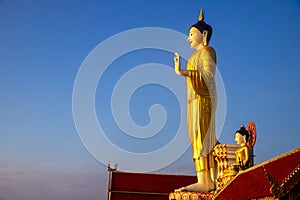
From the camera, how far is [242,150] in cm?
1100

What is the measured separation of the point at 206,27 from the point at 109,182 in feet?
20.4

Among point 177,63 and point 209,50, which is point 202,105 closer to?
point 177,63

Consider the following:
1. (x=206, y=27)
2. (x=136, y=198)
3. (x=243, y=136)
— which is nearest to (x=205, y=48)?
(x=206, y=27)

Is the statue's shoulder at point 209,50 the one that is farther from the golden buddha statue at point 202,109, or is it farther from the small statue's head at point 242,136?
the small statue's head at point 242,136

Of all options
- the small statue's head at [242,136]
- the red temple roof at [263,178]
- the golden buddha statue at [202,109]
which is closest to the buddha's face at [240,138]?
the small statue's head at [242,136]

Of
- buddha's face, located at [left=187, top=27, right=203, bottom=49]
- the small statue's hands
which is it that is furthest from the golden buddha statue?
buddha's face, located at [left=187, top=27, right=203, bottom=49]

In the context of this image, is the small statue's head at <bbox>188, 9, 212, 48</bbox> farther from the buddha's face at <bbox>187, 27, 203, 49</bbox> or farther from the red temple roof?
the red temple roof

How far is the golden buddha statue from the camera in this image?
12.8 meters

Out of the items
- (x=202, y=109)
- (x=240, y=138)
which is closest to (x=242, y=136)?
(x=240, y=138)

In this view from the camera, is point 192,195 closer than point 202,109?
Yes

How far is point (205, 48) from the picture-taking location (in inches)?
535

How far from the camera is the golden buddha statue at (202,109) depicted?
12773 mm

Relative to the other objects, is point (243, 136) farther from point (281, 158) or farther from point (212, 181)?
point (281, 158)

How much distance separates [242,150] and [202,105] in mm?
2554
